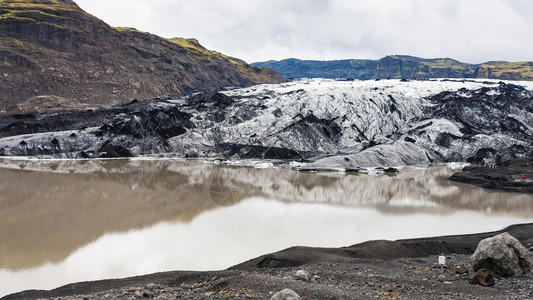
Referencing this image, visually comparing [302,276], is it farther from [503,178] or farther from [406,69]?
[406,69]

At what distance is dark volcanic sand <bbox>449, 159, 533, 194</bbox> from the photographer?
22844mm

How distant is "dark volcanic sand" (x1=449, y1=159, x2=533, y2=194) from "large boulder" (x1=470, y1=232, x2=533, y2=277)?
17835mm

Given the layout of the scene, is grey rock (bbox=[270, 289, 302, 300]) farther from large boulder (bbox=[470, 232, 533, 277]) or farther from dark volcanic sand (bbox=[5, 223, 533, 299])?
large boulder (bbox=[470, 232, 533, 277])

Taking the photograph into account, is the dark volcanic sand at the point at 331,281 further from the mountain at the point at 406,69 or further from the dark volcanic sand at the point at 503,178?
the mountain at the point at 406,69

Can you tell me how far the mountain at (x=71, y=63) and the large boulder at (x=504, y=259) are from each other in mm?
49233

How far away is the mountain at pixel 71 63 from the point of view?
161 ft

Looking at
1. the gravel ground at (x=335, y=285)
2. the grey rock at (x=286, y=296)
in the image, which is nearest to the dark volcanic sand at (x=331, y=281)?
the gravel ground at (x=335, y=285)

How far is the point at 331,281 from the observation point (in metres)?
7.28

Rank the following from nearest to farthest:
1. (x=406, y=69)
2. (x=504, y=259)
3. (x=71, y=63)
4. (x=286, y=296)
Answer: (x=286, y=296)
(x=504, y=259)
(x=71, y=63)
(x=406, y=69)

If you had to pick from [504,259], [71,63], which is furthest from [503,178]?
[71,63]

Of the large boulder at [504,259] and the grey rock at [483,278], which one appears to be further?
the large boulder at [504,259]

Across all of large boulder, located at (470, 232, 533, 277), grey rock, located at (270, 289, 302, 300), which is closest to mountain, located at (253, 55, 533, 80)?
large boulder, located at (470, 232, 533, 277)

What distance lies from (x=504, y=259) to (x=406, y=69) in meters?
118

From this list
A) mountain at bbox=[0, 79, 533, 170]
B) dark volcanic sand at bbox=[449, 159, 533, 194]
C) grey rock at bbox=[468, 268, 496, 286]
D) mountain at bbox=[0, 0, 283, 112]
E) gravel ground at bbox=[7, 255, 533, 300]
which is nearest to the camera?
gravel ground at bbox=[7, 255, 533, 300]
